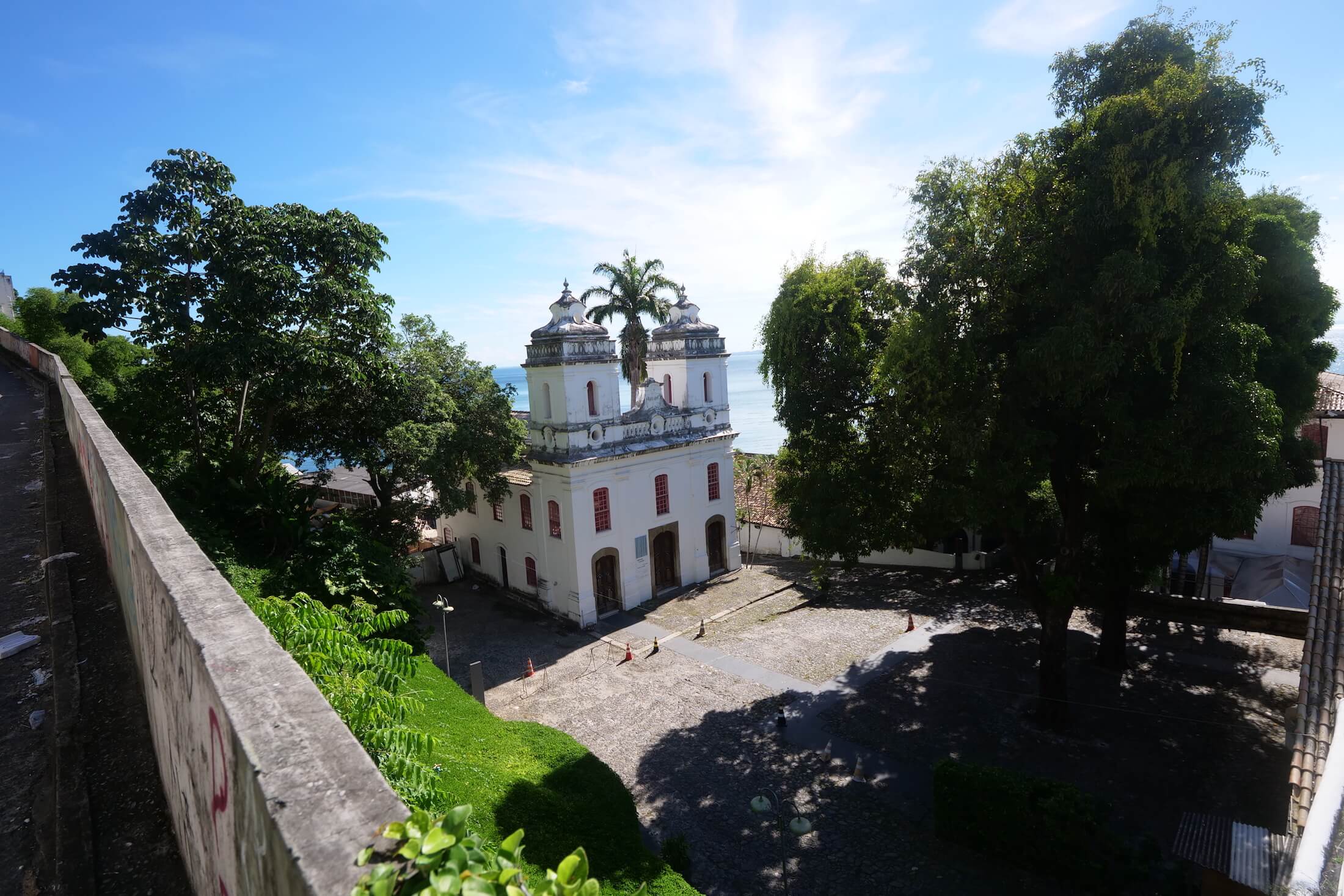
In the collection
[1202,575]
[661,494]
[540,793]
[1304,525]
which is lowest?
[1202,575]

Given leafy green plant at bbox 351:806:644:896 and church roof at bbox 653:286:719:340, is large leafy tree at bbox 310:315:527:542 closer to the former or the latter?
church roof at bbox 653:286:719:340

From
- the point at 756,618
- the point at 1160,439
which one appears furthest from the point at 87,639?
the point at 756,618

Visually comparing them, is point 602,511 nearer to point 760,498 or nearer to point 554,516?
point 554,516

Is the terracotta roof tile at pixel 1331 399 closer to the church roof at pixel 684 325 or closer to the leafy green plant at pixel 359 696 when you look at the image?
the church roof at pixel 684 325

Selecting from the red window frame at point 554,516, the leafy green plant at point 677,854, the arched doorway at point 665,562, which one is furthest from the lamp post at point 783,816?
the arched doorway at point 665,562

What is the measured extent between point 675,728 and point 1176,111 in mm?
15347

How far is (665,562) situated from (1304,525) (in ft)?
68.4

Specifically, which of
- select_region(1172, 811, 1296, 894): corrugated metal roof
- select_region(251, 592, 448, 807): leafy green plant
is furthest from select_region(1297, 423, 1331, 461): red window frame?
select_region(251, 592, 448, 807): leafy green plant

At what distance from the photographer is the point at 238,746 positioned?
7.99 ft

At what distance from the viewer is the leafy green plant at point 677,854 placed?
37.9 feet

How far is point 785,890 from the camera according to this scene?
11344 millimetres

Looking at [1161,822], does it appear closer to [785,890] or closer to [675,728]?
[785,890]

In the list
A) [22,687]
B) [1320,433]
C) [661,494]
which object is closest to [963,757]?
[661,494]

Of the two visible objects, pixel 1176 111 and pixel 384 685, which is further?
pixel 1176 111
